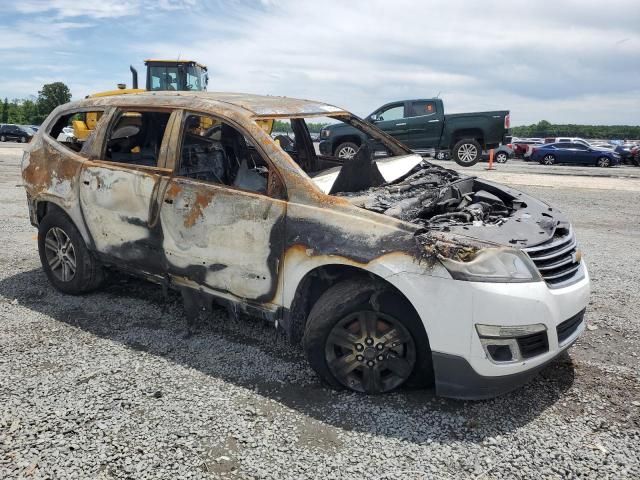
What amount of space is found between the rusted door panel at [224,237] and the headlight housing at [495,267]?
3.58 feet

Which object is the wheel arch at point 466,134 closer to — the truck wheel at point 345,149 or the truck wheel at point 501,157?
the truck wheel at point 345,149

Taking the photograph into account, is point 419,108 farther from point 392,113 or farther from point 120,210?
point 120,210

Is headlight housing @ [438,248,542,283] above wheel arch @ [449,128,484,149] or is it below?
below

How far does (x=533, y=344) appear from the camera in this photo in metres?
2.75

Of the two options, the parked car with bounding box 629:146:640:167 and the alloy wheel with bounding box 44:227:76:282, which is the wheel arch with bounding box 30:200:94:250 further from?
the parked car with bounding box 629:146:640:167

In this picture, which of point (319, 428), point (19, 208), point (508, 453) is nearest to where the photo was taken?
point (508, 453)

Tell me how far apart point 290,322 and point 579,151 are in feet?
86.6

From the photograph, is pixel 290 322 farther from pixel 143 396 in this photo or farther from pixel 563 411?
pixel 563 411

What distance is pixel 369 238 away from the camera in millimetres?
2852

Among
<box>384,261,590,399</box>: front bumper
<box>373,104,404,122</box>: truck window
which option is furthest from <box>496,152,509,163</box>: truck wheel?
<box>384,261,590,399</box>: front bumper

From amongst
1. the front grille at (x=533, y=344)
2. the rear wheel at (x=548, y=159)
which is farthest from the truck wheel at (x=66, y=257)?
the rear wheel at (x=548, y=159)

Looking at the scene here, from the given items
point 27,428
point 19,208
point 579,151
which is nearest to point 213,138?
point 27,428

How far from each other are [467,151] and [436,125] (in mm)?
1449

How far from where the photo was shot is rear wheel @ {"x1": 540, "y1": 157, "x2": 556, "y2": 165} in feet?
86.0
